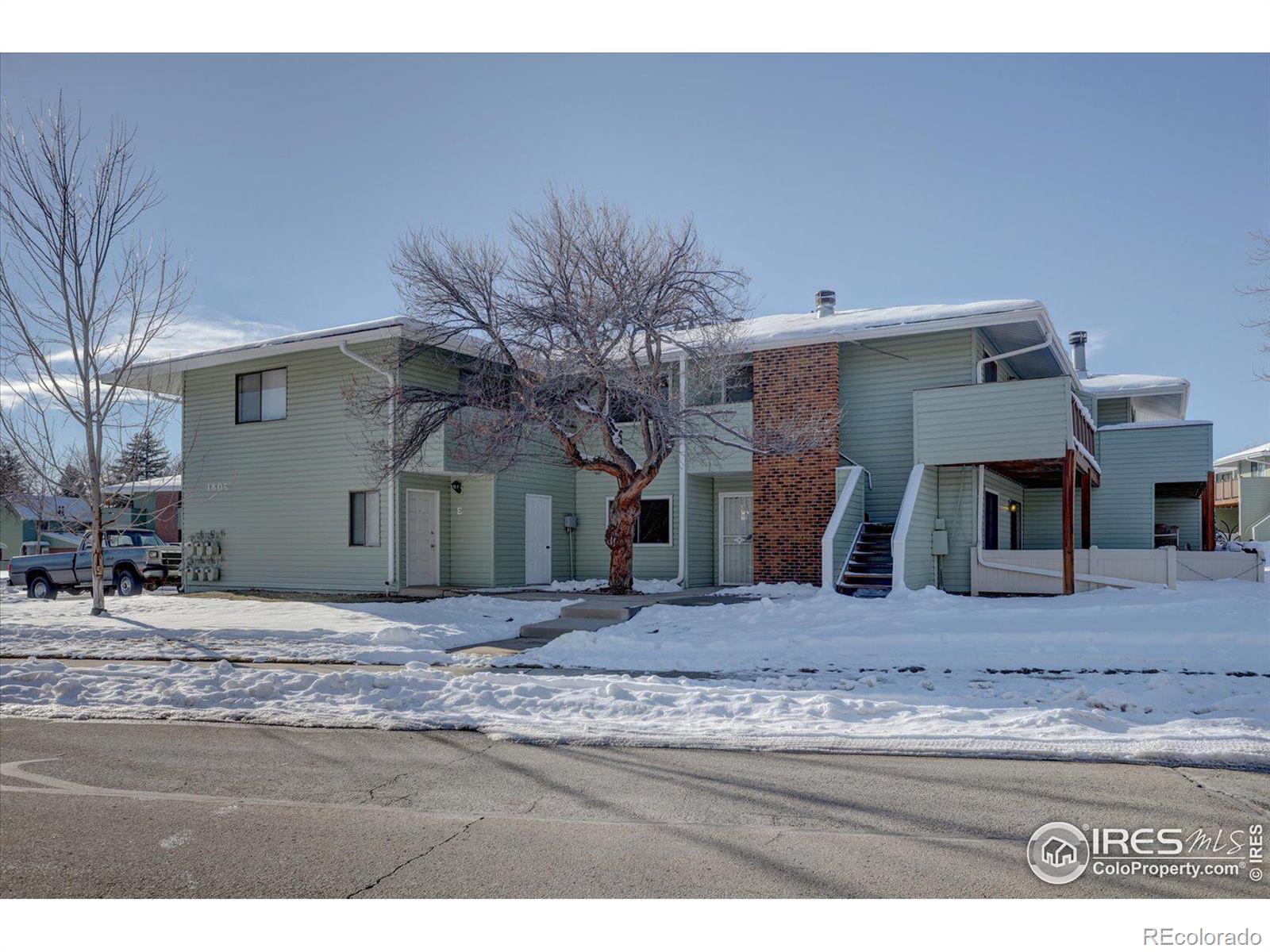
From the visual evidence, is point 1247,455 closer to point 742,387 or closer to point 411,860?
point 742,387

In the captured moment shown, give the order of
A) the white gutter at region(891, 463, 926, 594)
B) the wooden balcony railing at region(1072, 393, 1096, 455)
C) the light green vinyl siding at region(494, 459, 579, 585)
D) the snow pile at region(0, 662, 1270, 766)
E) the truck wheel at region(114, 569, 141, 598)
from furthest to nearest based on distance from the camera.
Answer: the truck wheel at region(114, 569, 141, 598) < the light green vinyl siding at region(494, 459, 579, 585) < the wooden balcony railing at region(1072, 393, 1096, 455) < the white gutter at region(891, 463, 926, 594) < the snow pile at region(0, 662, 1270, 766)

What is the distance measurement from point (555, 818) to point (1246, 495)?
46.9 meters

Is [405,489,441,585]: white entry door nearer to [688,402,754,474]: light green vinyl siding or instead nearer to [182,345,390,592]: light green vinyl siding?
[182,345,390,592]: light green vinyl siding

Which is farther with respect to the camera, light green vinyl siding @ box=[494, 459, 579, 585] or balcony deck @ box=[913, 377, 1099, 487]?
light green vinyl siding @ box=[494, 459, 579, 585]

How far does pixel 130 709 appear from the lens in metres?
8.10

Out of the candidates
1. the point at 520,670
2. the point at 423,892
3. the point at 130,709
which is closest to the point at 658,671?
the point at 520,670

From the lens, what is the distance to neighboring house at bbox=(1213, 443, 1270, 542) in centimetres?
4103

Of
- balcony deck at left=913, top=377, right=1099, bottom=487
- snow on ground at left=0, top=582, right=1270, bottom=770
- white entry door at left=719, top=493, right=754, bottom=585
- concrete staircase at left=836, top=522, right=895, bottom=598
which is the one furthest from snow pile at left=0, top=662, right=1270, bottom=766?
white entry door at left=719, top=493, right=754, bottom=585

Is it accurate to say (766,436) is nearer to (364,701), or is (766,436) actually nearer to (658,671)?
(658,671)

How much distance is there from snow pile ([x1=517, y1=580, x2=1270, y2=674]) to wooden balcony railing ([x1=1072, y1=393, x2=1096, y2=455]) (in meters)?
3.26

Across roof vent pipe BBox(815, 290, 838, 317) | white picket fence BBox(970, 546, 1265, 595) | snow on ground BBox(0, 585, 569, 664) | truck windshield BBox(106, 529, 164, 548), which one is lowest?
snow on ground BBox(0, 585, 569, 664)

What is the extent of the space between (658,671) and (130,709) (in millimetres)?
4885

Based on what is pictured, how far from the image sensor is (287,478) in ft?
68.1

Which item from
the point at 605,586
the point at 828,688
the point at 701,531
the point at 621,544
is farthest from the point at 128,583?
the point at 828,688
